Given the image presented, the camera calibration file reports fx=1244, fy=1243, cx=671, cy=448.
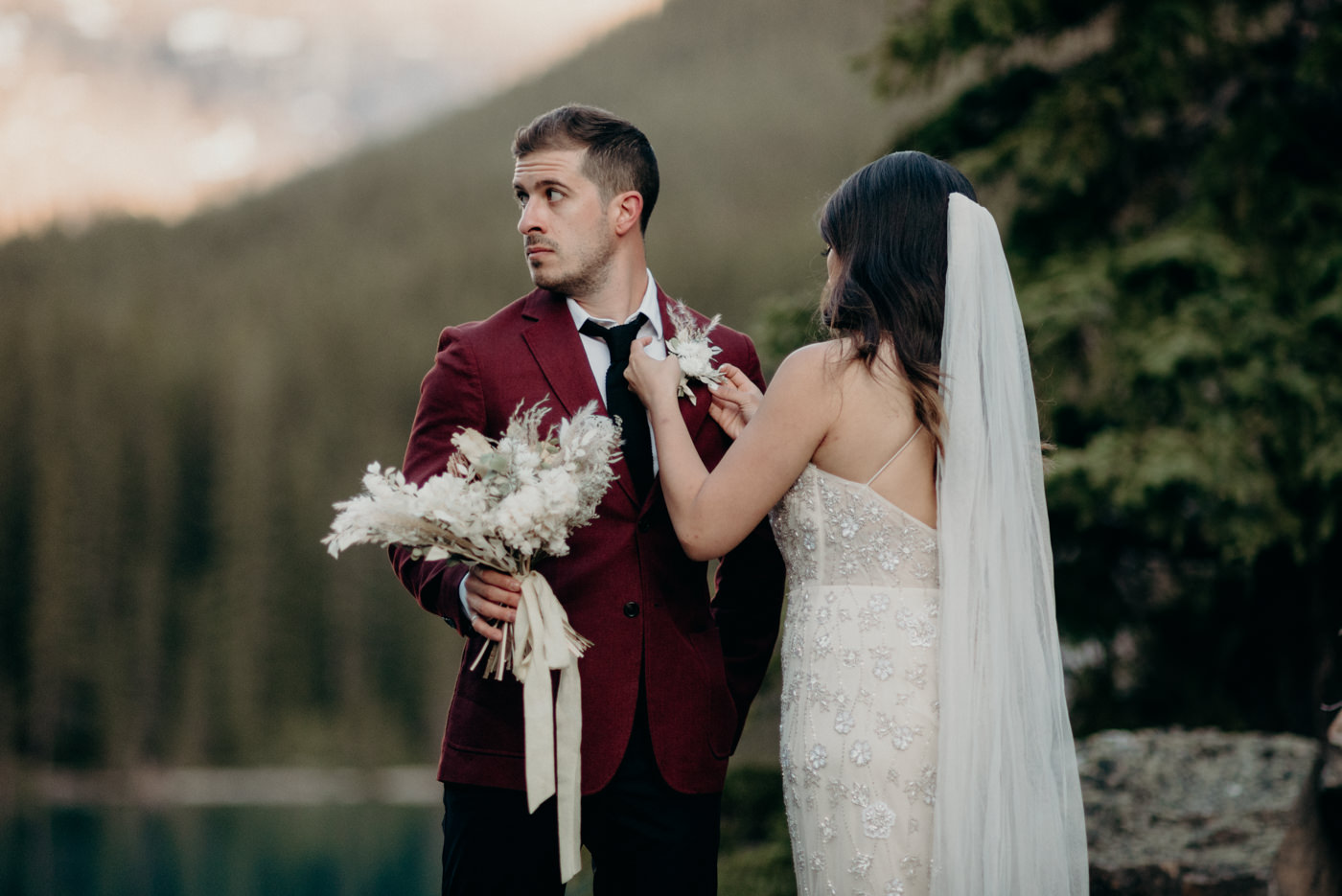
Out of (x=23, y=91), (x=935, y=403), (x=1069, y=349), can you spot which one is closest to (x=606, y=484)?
(x=935, y=403)

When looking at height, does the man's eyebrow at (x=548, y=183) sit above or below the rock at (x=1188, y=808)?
above

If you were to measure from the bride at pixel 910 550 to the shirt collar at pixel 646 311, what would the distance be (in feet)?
1.35

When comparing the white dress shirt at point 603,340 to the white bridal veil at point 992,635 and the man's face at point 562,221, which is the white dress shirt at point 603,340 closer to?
the man's face at point 562,221

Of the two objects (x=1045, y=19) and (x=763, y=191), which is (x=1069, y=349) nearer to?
(x=1045, y=19)

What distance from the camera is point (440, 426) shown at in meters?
2.95

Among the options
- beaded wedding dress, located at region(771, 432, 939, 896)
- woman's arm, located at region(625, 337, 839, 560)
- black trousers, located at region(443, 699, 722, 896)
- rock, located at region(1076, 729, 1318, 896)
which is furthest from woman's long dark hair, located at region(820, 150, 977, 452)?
rock, located at region(1076, 729, 1318, 896)

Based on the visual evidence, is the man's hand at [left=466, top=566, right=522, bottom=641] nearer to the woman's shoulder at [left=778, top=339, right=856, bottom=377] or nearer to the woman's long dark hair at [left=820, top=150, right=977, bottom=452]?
the woman's shoulder at [left=778, top=339, right=856, bottom=377]

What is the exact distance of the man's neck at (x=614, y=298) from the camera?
3199 millimetres

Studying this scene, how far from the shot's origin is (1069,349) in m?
6.67

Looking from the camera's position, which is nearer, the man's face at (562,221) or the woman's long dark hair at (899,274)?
the woman's long dark hair at (899,274)

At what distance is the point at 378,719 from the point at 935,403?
3196 centimetres

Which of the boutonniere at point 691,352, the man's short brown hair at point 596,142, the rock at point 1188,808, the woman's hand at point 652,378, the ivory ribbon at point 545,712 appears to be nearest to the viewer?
the ivory ribbon at point 545,712

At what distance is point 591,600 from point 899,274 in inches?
40.8

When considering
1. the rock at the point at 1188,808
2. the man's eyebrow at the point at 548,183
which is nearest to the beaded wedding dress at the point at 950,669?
the man's eyebrow at the point at 548,183
